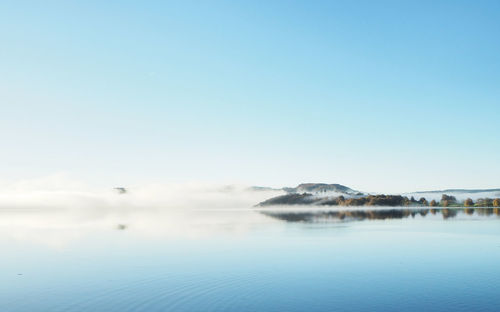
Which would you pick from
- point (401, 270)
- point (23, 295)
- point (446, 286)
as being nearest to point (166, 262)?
point (23, 295)

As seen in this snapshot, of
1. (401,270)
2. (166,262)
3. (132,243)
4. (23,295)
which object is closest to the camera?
(23,295)

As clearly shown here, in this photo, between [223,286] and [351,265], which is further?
[351,265]

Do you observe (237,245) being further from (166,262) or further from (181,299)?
(181,299)

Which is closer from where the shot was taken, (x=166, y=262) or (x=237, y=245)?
(x=166, y=262)

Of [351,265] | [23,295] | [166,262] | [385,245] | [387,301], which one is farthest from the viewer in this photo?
[385,245]

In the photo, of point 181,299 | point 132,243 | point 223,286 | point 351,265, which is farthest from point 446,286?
point 132,243

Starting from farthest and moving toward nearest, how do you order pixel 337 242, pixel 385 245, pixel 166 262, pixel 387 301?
pixel 337 242 → pixel 385 245 → pixel 166 262 → pixel 387 301

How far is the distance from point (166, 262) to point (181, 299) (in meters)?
14.8

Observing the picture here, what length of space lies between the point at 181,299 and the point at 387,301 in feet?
40.6

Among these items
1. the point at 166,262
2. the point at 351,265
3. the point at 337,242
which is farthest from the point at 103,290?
the point at 337,242

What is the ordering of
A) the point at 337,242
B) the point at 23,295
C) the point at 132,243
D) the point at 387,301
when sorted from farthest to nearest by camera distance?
1. the point at 132,243
2. the point at 337,242
3. the point at 23,295
4. the point at 387,301

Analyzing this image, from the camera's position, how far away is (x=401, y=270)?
32438mm

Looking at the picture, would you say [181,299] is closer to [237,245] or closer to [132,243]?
[237,245]

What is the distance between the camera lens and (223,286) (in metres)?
26.9
